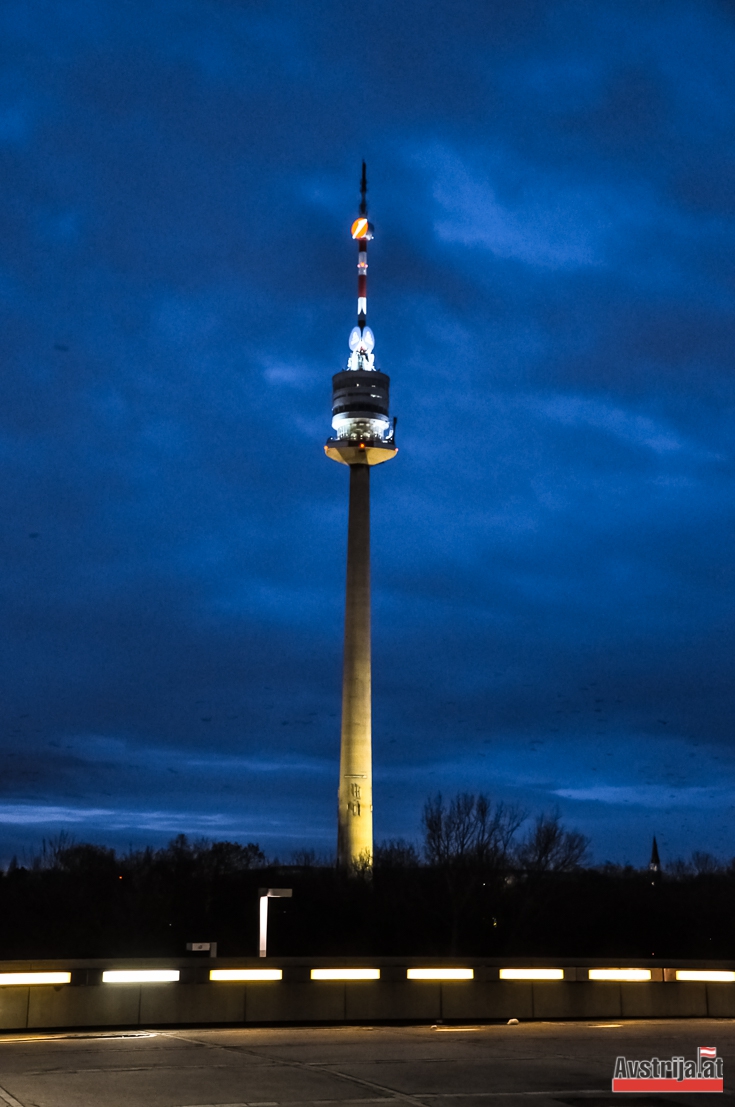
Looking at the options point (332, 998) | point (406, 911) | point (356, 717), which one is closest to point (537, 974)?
point (332, 998)

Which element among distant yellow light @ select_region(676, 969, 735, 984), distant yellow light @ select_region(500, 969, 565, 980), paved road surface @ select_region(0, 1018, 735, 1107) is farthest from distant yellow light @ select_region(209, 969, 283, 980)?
distant yellow light @ select_region(676, 969, 735, 984)

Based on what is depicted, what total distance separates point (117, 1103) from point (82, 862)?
279 ft

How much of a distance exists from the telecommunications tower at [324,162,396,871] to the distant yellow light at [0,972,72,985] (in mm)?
76415

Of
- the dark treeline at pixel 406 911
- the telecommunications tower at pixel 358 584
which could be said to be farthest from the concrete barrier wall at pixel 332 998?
the telecommunications tower at pixel 358 584

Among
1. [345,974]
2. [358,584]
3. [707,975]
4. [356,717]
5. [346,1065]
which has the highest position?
[358,584]

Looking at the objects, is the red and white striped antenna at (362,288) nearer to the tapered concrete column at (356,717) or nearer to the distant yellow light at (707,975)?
the tapered concrete column at (356,717)

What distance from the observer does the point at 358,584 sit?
100375mm

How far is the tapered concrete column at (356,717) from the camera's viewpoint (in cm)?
9881

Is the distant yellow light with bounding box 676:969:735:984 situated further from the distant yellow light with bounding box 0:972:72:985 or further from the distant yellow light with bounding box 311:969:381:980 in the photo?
the distant yellow light with bounding box 0:972:72:985

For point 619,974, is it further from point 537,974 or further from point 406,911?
point 406,911

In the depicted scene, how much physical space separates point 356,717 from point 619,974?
245 feet

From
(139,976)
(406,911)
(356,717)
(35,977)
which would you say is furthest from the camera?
(356,717)

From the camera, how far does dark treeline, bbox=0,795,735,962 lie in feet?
222

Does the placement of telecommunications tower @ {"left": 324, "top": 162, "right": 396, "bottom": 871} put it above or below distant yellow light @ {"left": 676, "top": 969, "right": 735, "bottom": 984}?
above
